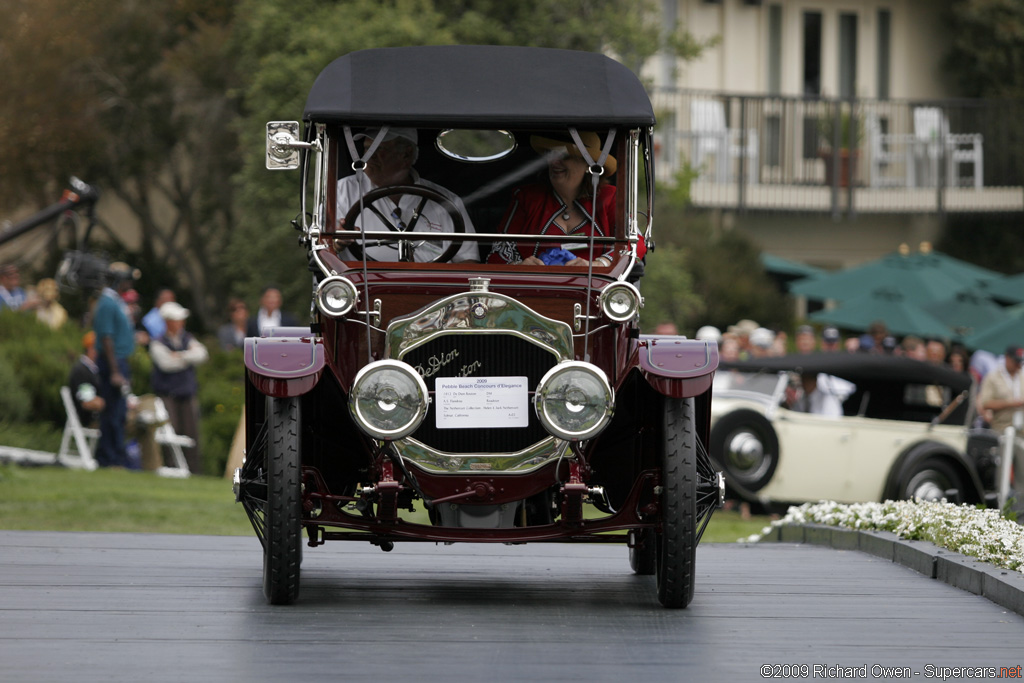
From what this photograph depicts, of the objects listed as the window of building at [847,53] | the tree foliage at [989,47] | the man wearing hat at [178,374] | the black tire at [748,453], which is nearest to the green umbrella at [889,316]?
the black tire at [748,453]

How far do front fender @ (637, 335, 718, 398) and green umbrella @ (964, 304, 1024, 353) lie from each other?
15.0 meters

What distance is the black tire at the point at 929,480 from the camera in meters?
→ 15.9

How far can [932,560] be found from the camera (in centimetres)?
802

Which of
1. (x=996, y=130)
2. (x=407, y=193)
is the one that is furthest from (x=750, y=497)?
(x=996, y=130)

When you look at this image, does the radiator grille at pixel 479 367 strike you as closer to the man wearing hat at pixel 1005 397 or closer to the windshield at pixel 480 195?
the windshield at pixel 480 195

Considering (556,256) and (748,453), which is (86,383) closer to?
(748,453)

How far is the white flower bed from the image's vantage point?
25.3ft

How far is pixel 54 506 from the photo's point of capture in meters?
12.4

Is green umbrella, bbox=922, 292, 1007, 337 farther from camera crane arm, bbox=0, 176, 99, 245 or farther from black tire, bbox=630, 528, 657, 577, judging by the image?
black tire, bbox=630, 528, 657, 577

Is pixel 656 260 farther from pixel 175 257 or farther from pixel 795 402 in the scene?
pixel 175 257

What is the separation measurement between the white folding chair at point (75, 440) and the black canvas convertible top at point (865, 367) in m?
6.60

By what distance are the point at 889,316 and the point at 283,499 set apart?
1692 cm

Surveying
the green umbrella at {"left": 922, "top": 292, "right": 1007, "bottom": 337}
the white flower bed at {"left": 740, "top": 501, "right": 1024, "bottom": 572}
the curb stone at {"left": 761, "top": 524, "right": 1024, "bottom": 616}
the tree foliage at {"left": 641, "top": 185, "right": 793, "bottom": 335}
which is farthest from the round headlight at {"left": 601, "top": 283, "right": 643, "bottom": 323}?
the tree foliage at {"left": 641, "top": 185, "right": 793, "bottom": 335}

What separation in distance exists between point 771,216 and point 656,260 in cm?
1171
